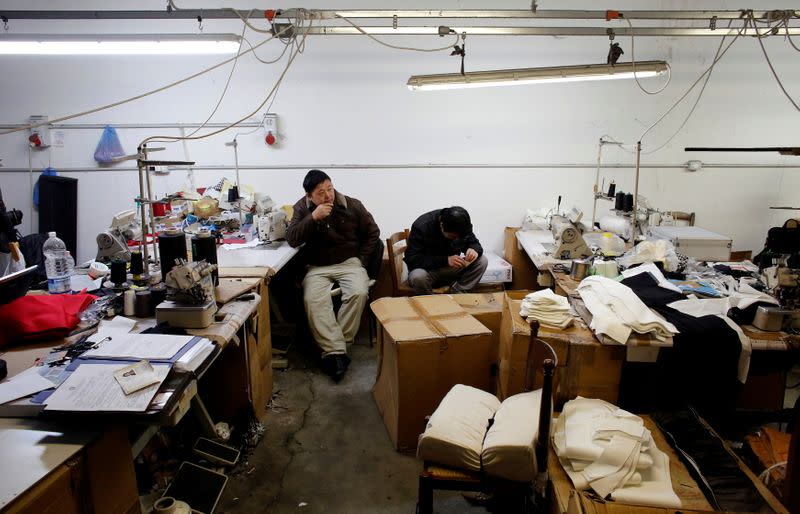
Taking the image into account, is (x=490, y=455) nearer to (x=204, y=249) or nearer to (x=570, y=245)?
(x=204, y=249)

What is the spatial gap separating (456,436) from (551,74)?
2.29 metres

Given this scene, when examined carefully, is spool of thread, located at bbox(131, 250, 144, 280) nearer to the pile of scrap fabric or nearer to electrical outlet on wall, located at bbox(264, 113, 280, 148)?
the pile of scrap fabric

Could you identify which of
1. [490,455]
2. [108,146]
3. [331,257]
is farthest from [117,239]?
[490,455]

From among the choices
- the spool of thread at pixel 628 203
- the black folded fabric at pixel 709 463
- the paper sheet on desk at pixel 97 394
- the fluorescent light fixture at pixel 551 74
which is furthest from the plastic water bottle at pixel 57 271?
the spool of thread at pixel 628 203

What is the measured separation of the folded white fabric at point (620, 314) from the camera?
1873 mm

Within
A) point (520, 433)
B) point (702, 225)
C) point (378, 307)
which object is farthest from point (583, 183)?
point (520, 433)

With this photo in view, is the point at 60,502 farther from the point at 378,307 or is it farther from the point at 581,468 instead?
the point at 378,307

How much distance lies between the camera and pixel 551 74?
2.84m

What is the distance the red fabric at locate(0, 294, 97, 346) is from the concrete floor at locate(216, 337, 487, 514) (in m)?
0.99

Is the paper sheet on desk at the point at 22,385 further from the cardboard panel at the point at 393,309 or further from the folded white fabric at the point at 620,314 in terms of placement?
the folded white fabric at the point at 620,314

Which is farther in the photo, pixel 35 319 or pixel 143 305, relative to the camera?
pixel 143 305

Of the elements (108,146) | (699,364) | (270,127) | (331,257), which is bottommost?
(699,364)

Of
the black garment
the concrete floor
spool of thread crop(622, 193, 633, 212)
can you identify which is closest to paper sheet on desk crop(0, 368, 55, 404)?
the concrete floor

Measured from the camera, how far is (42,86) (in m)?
4.21
